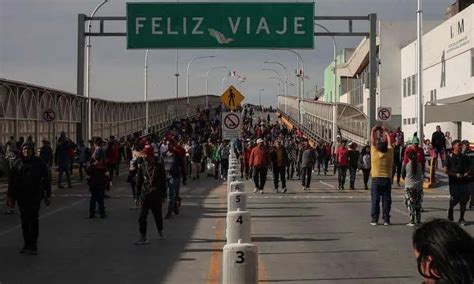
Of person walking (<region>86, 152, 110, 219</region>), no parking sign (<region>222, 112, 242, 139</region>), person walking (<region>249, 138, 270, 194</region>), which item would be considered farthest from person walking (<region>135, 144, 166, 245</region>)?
no parking sign (<region>222, 112, 242, 139</region>)

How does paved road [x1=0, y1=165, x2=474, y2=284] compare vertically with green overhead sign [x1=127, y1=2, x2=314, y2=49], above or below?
below

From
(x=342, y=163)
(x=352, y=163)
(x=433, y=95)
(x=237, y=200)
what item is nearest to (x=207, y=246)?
(x=237, y=200)

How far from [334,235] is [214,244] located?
245 centimetres

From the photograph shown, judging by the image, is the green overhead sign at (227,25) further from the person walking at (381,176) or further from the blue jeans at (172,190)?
the person walking at (381,176)

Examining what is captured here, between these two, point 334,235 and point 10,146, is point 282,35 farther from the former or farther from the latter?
point 334,235

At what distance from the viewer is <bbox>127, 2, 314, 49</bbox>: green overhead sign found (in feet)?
84.5

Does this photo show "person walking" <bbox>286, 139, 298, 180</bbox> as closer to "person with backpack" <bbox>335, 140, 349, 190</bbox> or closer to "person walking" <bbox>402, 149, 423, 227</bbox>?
"person with backpack" <bbox>335, 140, 349, 190</bbox>

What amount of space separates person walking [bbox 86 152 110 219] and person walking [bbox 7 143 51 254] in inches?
162

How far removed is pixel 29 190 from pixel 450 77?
33914 mm

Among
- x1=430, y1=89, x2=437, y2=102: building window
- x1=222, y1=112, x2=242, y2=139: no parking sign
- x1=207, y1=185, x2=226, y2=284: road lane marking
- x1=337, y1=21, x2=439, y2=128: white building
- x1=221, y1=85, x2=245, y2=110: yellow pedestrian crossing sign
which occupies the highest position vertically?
x1=337, y1=21, x2=439, y2=128: white building

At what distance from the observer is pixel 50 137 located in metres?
30.9

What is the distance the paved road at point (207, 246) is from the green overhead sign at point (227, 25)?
25.6 ft

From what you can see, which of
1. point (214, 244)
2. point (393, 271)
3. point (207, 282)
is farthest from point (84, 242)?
point (393, 271)

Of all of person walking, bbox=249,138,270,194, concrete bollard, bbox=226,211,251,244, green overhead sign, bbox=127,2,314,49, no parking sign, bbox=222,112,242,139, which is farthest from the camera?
green overhead sign, bbox=127,2,314,49
